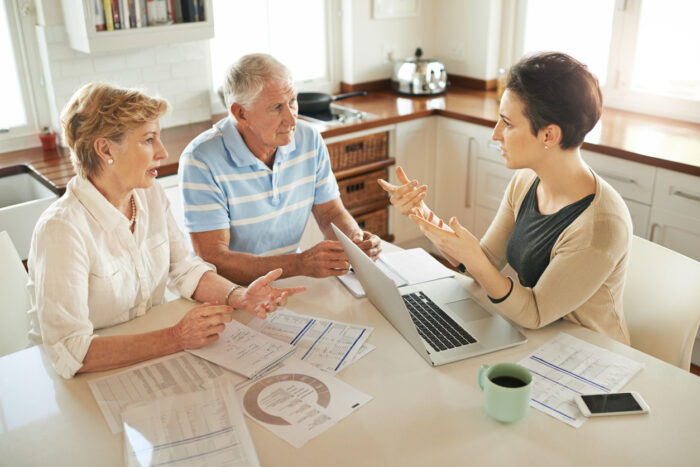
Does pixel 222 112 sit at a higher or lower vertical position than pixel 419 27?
lower

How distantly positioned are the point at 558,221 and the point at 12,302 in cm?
148

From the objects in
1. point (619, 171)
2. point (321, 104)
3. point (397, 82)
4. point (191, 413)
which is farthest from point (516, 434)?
point (397, 82)

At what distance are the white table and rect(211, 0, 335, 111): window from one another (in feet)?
7.31

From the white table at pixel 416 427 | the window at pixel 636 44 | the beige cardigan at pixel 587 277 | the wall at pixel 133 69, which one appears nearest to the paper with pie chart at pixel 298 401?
the white table at pixel 416 427

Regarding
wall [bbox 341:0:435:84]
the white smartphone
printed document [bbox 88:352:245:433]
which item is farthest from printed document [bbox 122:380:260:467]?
wall [bbox 341:0:435:84]

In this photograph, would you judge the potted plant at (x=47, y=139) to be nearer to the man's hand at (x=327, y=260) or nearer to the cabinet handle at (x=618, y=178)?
the man's hand at (x=327, y=260)

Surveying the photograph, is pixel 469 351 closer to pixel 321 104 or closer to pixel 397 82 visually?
pixel 321 104

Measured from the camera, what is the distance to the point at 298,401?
4.27 ft

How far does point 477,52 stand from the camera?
3828 millimetres

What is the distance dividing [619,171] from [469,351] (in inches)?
64.6

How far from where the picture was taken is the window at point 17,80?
2818mm

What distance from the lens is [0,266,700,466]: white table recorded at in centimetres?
115

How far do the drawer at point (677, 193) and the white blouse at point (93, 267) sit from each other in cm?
184

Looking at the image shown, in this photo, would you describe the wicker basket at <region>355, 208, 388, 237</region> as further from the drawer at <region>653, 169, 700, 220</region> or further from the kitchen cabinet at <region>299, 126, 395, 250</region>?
the drawer at <region>653, 169, 700, 220</region>
